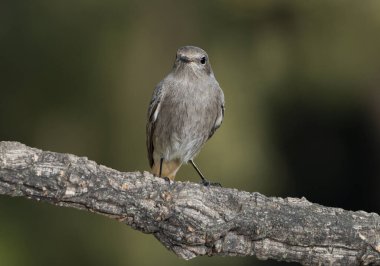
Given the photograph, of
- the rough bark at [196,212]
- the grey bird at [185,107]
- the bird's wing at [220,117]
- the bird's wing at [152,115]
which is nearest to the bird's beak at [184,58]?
the grey bird at [185,107]

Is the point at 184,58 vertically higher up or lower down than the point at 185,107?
higher up

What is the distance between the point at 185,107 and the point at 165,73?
2.32 ft

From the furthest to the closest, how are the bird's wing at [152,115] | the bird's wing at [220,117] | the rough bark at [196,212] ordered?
the bird's wing at [220,117] → the bird's wing at [152,115] → the rough bark at [196,212]

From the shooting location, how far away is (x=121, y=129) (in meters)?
7.49

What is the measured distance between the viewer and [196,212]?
5.01 metres

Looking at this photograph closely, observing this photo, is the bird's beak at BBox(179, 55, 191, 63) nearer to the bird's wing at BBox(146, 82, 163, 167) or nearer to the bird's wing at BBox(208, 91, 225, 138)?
the bird's wing at BBox(146, 82, 163, 167)

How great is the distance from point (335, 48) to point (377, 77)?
0.39 m

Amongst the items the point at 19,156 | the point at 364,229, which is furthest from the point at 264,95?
the point at 19,156

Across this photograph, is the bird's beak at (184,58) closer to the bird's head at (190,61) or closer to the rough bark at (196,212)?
the bird's head at (190,61)

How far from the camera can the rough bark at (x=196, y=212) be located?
15.6ft

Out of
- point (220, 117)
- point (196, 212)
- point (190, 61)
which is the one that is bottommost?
point (196, 212)

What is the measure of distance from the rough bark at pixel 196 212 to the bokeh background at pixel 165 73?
7.15 feet

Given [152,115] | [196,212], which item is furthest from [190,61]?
[196,212]

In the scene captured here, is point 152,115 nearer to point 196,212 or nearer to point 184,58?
point 184,58
